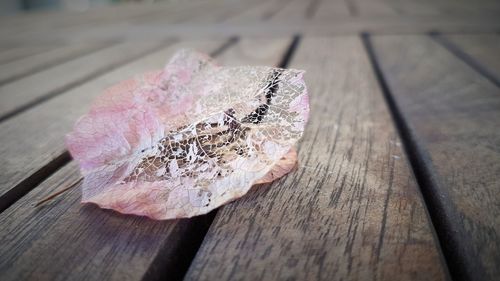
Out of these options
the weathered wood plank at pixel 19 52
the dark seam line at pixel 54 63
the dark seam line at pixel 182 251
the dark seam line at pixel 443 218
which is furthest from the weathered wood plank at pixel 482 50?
the weathered wood plank at pixel 19 52

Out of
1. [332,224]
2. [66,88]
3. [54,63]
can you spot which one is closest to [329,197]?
[332,224]

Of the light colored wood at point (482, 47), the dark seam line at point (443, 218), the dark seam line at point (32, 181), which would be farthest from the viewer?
the light colored wood at point (482, 47)

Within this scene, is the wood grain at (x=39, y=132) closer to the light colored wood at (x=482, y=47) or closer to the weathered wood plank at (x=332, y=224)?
the weathered wood plank at (x=332, y=224)

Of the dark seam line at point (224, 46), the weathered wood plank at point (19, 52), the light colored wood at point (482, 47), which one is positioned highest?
the weathered wood plank at point (19, 52)

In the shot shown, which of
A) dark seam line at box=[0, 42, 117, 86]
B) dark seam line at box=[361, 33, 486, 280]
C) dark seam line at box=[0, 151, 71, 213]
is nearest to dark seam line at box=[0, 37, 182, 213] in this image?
dark seam line at box=[0, 151, 71, 213]

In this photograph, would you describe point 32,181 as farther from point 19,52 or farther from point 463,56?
point 19,52

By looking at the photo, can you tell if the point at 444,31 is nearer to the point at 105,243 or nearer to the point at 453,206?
the point at 453,206

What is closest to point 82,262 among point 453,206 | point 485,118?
point 453,206
